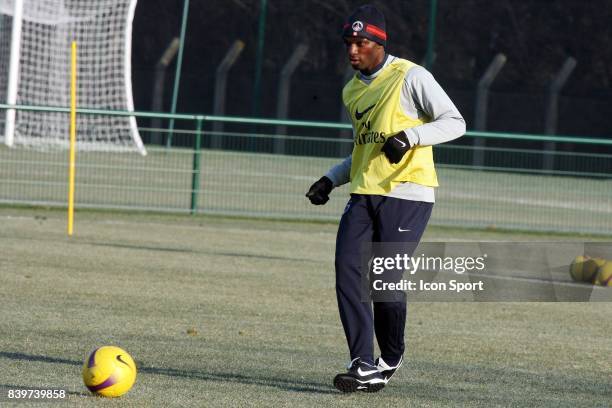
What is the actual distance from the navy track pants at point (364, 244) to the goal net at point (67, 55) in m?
15.8

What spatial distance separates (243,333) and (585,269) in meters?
4.66

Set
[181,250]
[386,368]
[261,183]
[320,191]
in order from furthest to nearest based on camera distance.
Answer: [261,183] < [181,250] < [320,191] < [386,368]

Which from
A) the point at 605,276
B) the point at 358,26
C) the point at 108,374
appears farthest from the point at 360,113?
the point at 605,276

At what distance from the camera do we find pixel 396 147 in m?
6.94

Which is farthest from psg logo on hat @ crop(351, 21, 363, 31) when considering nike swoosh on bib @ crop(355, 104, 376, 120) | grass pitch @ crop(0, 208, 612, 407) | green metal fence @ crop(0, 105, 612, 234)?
green metal fence @ crop(0, 105, 612, 234)

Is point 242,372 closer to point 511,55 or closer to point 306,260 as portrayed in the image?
point 306,260

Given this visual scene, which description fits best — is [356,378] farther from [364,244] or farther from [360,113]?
[360,113]

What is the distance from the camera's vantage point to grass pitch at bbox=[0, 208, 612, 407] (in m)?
7.32

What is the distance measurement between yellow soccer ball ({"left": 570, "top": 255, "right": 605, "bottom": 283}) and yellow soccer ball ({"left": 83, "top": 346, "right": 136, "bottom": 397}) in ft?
22.2

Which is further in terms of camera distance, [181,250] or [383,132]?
[181,250]

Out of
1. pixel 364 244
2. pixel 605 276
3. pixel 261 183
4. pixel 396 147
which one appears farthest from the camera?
pixel 261 183

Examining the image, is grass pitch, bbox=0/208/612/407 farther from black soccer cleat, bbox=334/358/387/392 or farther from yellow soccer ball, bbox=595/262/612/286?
yellow soccer ball, bbox=595/262/612/286

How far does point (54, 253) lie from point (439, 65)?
3135 cm

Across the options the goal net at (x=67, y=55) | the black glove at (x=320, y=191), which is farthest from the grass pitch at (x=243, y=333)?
the goal net at (x=67, y=55)
